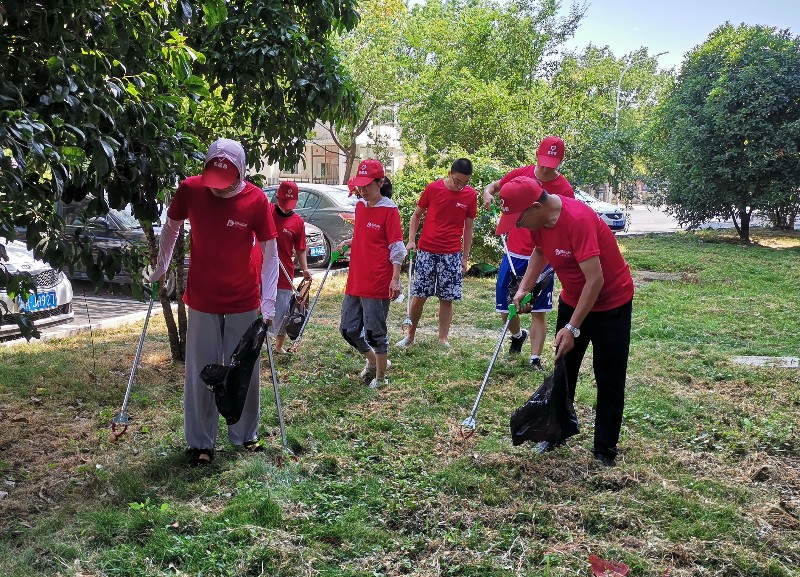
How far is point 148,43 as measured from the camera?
3.94m

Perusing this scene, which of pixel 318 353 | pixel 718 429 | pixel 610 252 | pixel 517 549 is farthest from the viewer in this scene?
pixel 318 353

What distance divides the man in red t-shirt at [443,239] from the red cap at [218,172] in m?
3.45

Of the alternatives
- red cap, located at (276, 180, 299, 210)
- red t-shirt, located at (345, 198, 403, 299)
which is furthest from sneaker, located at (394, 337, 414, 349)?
red cap, located at (276, 180, 299, 210)

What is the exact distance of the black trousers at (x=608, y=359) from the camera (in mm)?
4488

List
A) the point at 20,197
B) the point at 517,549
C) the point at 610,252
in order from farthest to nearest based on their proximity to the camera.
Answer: the point at 610,252, the point at 517,549, the point at 20,197

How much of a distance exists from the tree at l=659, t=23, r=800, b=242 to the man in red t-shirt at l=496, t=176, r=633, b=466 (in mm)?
15956

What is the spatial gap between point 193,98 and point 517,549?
122 inches

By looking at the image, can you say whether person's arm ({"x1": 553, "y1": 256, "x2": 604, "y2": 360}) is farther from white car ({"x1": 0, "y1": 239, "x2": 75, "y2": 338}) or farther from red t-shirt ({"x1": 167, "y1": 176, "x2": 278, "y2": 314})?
white car ({"x1": 0, "y1": 239, "x2": 75, "y2": 338})

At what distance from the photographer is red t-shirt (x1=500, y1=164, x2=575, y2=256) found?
615 centimetres

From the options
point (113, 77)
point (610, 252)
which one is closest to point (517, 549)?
point (610, 252)

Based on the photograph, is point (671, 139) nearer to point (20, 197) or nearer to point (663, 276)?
point (663, 276)

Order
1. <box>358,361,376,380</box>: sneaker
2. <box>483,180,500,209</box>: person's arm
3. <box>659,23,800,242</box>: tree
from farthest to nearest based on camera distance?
<box>659,23,800,242</box>: tree
<box>483,180,500,209</box>: person's arm
<box>358,361,376,380</box>: sneaker

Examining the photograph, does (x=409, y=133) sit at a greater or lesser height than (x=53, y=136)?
greater

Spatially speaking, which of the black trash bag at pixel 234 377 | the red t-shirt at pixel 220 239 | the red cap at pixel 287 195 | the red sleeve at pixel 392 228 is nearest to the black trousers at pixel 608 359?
the red sleeve at pixel 392 228
